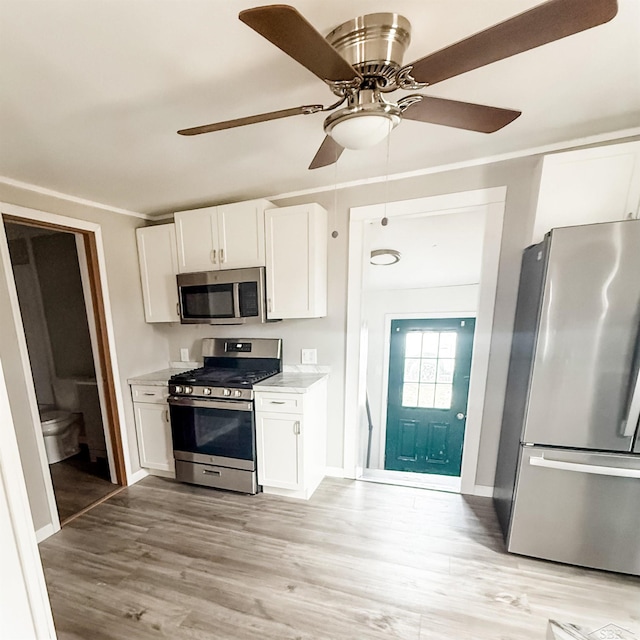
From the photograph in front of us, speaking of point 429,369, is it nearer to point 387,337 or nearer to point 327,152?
point 387,337

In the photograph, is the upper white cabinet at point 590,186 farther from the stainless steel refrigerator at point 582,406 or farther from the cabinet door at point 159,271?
the cabinet door at point 159,271

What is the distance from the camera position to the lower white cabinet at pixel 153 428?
2633 millimetres

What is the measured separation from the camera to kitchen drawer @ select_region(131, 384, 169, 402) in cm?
261

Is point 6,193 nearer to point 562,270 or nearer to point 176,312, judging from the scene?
point 176,312

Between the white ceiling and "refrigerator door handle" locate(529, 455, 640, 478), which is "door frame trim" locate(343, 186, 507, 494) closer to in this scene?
the white ceiling

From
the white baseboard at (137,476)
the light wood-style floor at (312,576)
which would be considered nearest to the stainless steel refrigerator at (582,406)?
the light wood-style floor at (312,576)

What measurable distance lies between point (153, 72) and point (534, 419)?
8.08ft

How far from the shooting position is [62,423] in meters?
3.15

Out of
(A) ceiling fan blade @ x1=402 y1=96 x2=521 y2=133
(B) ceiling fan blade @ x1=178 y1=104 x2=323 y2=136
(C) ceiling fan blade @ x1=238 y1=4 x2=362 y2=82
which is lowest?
(B) ceiling fan blade @ x1=178 y1=104 x2=323 y2=136

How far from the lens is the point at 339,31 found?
0.97 metres

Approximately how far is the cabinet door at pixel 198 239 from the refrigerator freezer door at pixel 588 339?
233 centimetres

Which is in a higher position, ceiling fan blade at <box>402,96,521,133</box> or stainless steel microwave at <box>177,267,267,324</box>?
ceiling fan blade at <box>402,96,521,133</box>

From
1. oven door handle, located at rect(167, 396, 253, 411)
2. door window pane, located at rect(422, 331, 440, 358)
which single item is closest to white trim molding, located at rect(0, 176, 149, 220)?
oven door handle, located at rect(167, 396, 253, 411)

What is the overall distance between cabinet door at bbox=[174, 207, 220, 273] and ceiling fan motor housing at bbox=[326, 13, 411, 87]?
1759 millimetres
